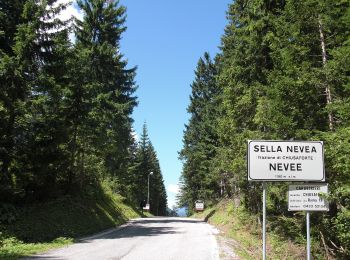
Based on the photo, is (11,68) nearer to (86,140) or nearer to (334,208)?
(86,140)

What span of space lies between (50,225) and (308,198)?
45.8 ft

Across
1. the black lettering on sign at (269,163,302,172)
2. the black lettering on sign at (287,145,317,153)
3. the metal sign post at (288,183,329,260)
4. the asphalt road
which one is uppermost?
the black lettering on sign at (287,145,317,153)

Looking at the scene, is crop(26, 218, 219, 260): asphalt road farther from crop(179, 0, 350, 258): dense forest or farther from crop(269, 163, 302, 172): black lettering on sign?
crop(269, 163, 302, 172): black lettering on sign

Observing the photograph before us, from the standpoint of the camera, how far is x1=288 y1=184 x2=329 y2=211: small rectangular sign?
7715 mm

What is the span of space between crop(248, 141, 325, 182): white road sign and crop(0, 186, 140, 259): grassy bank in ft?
27.6

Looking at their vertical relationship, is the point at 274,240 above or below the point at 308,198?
below

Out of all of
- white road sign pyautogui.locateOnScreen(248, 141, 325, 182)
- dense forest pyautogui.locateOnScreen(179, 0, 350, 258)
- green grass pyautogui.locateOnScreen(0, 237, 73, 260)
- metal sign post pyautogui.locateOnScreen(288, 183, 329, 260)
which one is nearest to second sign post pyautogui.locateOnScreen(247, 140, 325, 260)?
white road sign pyautogui.locateOnScreen(248, 141, 325, 182)

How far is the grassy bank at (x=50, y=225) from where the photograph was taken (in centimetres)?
1493

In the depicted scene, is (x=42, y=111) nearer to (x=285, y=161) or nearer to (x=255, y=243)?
(x=255, y=243)

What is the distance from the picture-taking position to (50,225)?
18.6 m


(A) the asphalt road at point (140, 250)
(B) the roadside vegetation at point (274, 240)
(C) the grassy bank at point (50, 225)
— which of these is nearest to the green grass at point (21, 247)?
(C) the grassy bank at point (50, 225)

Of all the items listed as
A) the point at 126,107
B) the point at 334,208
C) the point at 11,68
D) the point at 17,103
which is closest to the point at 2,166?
the point at 17,103

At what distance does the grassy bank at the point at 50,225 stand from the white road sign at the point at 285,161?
332 inches

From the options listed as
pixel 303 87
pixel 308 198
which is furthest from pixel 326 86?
pixel 308 198
